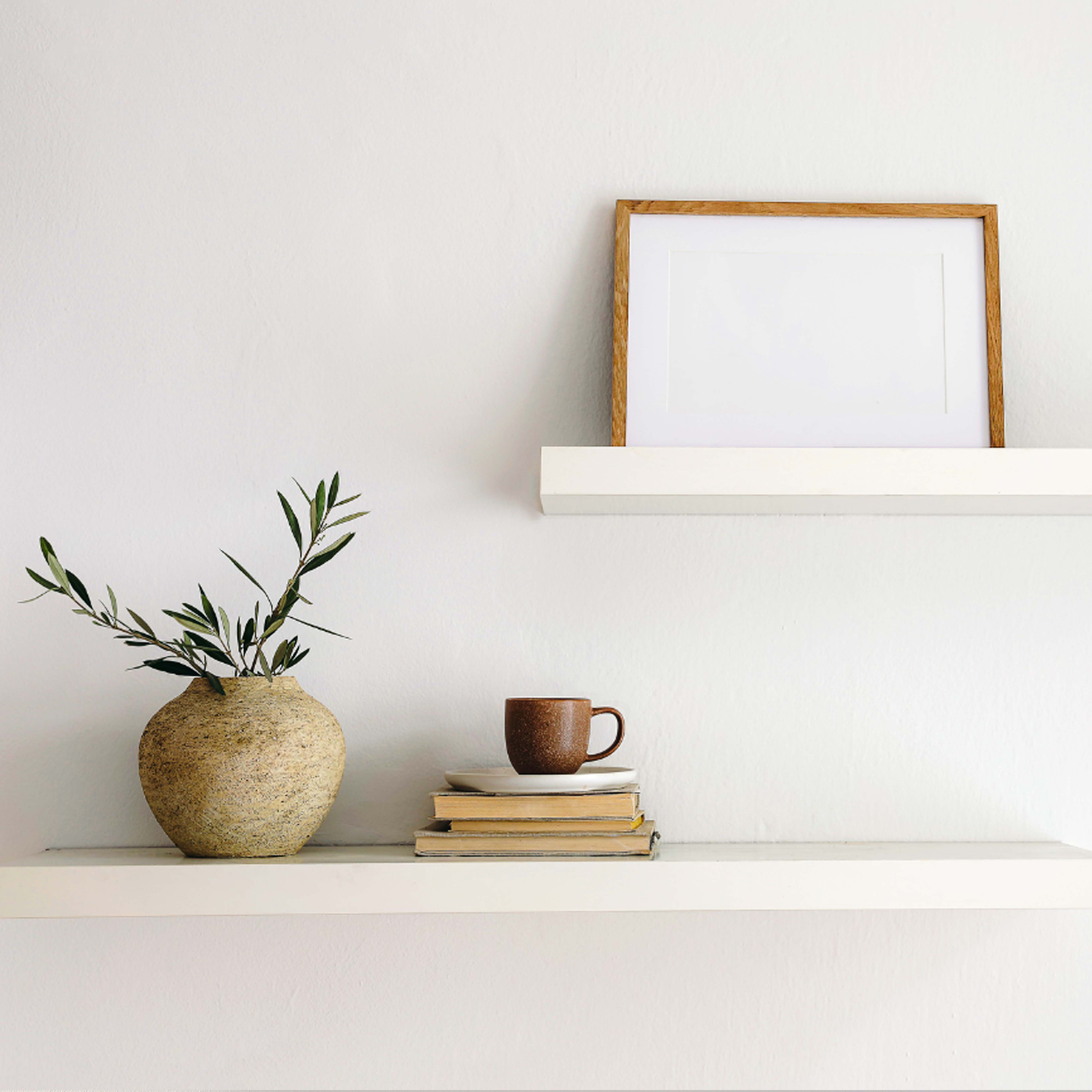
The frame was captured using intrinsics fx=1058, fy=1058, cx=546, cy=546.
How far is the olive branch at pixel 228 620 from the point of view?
0.95 metres

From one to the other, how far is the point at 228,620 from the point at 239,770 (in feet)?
0.49

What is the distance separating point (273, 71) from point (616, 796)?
844 millimetres

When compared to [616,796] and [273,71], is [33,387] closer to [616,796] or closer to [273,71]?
[273,71]

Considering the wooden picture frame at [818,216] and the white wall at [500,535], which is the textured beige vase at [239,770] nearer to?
the white wall at [500,535]

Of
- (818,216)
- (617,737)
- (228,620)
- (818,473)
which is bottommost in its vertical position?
(617,737)

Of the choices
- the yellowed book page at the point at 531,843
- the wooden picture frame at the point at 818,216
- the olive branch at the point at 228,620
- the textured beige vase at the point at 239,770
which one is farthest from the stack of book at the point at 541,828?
the wooden picture frame at the point at 818,216

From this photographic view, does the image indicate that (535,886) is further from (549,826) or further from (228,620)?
(228,620)

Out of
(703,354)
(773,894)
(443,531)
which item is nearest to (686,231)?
(703,354)

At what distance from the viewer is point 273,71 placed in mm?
1146

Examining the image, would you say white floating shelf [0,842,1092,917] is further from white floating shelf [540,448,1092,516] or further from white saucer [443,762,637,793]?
white floating shelf [540,448,1092,516]

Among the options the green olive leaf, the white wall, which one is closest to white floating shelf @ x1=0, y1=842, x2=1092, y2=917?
the white wall

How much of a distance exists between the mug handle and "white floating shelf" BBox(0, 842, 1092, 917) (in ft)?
0.35

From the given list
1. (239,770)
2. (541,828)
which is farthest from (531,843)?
(239,770)

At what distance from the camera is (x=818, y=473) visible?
96 centimetres
